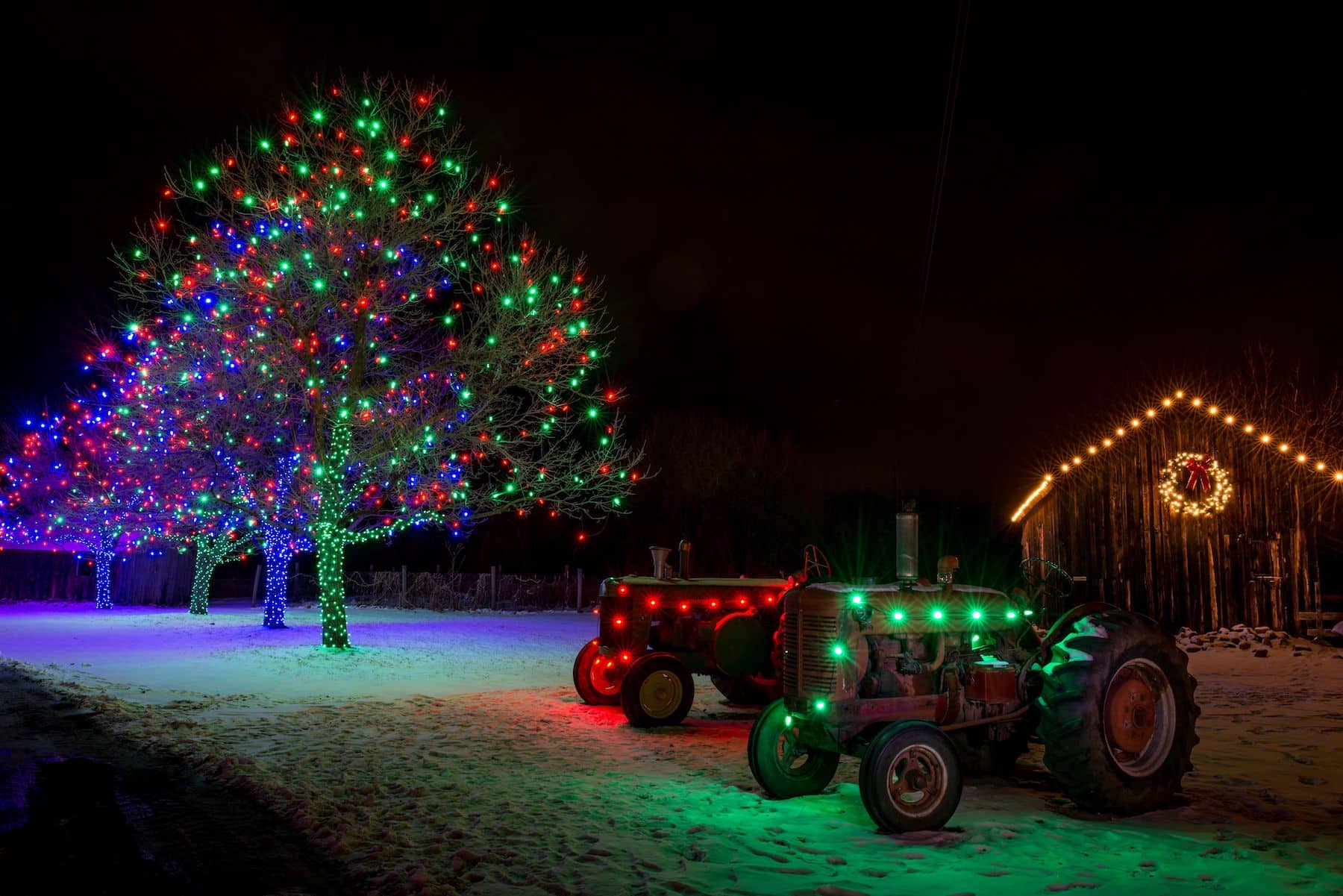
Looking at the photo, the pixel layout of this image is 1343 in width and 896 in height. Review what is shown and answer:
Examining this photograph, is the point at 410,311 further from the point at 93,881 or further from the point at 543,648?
the point at 93,881

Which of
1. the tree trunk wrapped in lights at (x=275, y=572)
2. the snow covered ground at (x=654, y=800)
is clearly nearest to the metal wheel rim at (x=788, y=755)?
the snow covered ground at (x=654, y=800)

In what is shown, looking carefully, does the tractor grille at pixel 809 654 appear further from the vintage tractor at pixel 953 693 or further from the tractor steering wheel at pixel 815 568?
the tractor steering wheel at pixel 815 568

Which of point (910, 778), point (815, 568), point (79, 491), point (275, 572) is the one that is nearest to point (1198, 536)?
point (815, 568)

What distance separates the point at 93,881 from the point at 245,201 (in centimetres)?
1474

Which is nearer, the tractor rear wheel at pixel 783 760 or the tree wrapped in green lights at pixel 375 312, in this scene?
the tractor rear wheel at pixel 783 760

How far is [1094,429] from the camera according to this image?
19750 millimetres

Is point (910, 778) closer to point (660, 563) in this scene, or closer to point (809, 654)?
point (809, 654)

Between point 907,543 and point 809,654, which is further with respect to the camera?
point 907,543

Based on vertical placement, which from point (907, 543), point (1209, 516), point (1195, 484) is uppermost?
point (1195, 484)

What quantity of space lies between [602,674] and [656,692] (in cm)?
149

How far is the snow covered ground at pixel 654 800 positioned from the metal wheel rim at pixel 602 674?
31cm

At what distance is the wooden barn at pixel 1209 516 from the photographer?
17062 mm

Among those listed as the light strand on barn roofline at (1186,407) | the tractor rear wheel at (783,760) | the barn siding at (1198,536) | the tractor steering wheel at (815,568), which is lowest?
the tractor rear wheel at (783,760)

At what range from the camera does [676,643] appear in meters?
11.0
